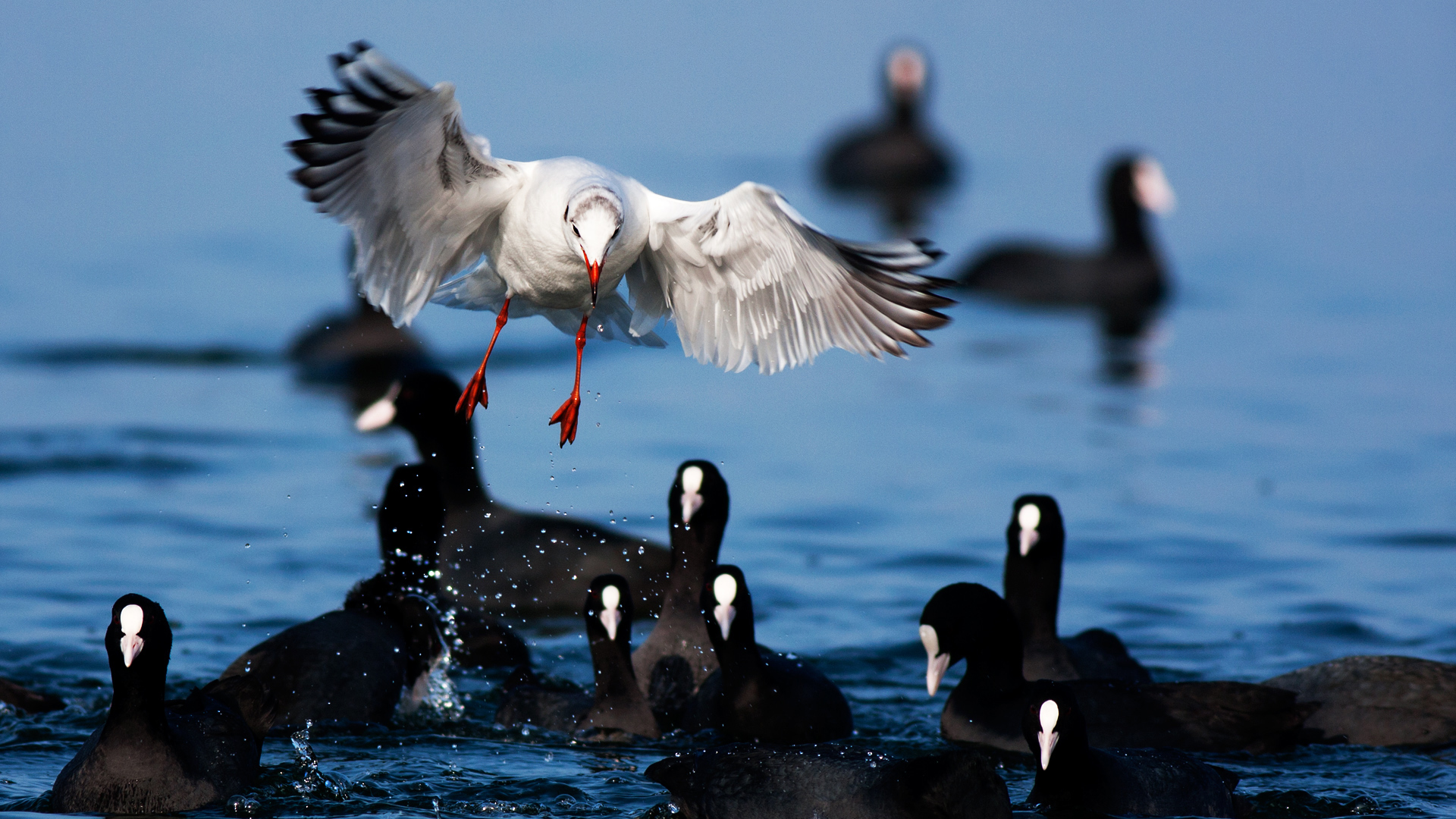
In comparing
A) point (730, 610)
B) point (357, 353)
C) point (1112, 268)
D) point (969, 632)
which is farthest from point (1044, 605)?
point (1112, 268)

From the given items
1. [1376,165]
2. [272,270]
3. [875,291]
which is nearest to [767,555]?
[875,291]

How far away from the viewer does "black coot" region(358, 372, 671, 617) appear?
9922 millimetres

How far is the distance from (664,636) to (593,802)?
1.78 meters

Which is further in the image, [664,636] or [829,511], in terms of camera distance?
[829,511]

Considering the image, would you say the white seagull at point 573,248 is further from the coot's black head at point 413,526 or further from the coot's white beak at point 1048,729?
the coot's white beak at point 1048,729

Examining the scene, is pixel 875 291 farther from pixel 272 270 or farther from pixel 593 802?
pixel 272 270

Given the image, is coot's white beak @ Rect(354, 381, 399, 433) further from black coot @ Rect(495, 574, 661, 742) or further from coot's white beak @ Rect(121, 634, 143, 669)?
coot's white beak @ Rect(121, 634, 143, 669)

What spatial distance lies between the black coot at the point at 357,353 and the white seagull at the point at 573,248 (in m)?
6.91

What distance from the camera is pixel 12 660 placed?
8523 mm

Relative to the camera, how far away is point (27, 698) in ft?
24.7

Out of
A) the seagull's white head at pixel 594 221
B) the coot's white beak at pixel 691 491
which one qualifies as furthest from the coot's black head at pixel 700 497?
the seagull's white head at pixel 594 221

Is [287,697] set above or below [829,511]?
below

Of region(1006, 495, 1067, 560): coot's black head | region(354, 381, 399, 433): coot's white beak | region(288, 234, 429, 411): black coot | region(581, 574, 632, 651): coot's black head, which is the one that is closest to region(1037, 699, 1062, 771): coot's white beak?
region(581, 574, 632, 651): coot's black head

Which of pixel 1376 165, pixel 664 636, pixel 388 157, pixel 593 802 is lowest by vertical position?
pixel 593 802
